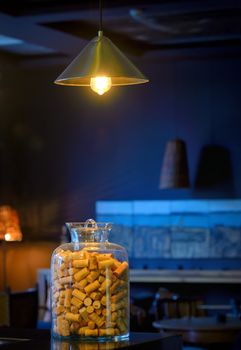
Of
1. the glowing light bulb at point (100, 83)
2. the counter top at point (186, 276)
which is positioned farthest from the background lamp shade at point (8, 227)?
the glowing light bulb at point (100, 83)

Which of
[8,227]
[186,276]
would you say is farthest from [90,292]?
[186,276]

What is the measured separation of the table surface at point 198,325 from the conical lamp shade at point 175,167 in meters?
2.05

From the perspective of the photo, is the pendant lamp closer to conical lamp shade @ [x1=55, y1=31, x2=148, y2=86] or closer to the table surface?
conical lamp shade @ [x1=55, y1=31, x2=148, y2=86]

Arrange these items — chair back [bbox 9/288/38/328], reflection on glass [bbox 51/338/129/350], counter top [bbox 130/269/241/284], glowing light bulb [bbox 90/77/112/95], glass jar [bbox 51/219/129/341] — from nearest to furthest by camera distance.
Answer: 1. reflection on glass [bbox 51/338/129/350]
2. glass jar [bbox 51/219/129/341]
3. glowing light bulb [bbox 90/77/112/95]
4. chair back [bbox 9/288/38/328]
5. counter top [bbox 130/269/241/284]

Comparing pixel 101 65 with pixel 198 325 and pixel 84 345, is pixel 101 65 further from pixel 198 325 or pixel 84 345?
pixel 198 325

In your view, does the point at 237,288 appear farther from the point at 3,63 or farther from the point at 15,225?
the point at 3,63

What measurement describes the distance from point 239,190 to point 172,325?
2763mm

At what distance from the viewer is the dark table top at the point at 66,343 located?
10.00 ft

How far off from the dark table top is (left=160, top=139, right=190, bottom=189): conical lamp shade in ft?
21.8

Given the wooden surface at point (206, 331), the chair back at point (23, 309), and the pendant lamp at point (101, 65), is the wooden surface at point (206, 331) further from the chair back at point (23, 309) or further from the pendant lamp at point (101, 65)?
the pendant lamp at point (101, 65)

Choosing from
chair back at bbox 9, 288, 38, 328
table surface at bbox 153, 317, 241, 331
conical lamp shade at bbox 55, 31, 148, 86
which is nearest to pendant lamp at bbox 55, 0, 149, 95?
conical lamp shade at bbox 55, 31, 148, 86

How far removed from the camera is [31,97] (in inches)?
451

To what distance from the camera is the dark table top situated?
3047 millimetres

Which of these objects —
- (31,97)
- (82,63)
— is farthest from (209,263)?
(82,63)
